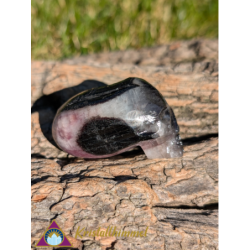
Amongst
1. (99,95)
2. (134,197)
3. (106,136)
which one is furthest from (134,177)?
(99,95)

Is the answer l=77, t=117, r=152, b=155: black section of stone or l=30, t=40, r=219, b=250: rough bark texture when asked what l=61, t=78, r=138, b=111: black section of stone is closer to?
l=77, t=117, r=152, b=155: black section of stone

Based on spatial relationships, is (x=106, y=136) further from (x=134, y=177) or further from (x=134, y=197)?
(x=134, y=197)

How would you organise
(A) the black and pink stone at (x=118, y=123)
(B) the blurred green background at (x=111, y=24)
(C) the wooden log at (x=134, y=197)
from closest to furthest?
(C) the wooden log at (x=134, y=197) → (A) the black and pink stone at (x=118, y=123) → (B) the blurred green background at (x=111, y=24)

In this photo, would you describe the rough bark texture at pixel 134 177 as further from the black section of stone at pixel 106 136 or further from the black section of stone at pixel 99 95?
the black section of stone at pixel 99 95

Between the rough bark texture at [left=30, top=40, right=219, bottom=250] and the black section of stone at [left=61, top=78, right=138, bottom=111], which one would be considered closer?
the rough bark texture at [left=30, top=40, right=219, bottom=250]

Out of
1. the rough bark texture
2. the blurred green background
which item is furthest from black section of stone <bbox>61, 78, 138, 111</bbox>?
the blurred green background

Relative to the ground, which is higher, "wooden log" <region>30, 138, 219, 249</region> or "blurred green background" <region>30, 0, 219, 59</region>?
"blurred green background" <region>30, 0, 219, 59</region>

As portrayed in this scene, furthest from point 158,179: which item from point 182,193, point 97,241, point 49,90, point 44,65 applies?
point 44,65

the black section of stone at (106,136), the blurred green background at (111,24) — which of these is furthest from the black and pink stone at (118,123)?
the blurred green background at (111,24)
